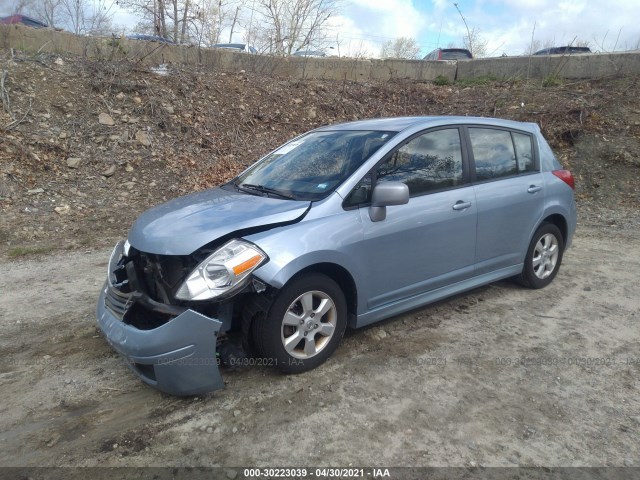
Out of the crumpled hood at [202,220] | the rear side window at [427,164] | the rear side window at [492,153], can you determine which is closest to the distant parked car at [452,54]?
the rear side window at [492,153]

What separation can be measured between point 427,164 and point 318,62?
10.2m

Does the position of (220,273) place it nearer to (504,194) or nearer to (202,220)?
(202,220)

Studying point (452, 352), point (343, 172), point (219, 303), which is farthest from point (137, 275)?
point (452, 352)

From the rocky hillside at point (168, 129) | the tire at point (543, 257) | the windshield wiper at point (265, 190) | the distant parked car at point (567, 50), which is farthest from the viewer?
the distant parked car at point (567, 50)

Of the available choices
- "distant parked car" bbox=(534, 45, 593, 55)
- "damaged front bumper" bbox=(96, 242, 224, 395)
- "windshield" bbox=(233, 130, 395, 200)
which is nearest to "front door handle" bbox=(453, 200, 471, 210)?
"windshield" bbox=(233, 130, 395, 200)

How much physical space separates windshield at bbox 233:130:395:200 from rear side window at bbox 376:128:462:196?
182 millimetres

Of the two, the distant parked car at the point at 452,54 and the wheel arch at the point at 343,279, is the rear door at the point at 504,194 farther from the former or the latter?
the distant parked car at the point at 452,54

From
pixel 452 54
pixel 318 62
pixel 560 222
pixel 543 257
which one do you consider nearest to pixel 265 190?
pixel 543 257

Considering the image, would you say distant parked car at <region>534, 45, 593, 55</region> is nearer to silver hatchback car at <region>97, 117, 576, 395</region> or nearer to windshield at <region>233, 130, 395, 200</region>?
silver hatchback car at <region>97, 117, 576, 395</region>

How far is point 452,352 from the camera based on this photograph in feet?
12.4

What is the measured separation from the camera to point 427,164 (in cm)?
407

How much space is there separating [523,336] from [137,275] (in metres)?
3.00

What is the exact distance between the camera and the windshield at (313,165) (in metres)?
3.73

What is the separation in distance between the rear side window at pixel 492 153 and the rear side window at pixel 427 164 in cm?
22
